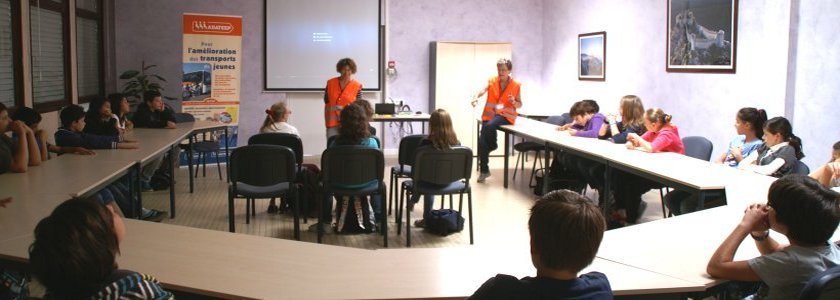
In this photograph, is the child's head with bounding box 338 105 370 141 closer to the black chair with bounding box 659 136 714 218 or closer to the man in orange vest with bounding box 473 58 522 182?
the black chair with bounding box 659 136 714 218

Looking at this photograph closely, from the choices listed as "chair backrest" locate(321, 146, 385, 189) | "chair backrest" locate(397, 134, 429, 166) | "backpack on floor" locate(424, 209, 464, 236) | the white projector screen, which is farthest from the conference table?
the white projector screen

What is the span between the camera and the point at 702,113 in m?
7.24

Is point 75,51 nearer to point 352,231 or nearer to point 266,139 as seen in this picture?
point 266,139

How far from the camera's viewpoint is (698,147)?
236 inches

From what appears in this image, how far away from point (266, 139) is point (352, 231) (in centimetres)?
108

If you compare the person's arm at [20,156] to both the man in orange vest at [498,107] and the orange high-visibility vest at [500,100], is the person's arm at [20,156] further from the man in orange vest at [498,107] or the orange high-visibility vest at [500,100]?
the orange high-visibility vest at [500,100]

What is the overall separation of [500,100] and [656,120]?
108 inches

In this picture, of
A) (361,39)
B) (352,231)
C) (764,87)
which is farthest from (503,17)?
(352,231)

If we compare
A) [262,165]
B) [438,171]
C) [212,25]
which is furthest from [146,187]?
[438,171]

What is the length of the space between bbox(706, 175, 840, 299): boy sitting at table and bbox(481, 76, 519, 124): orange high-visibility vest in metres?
5.88

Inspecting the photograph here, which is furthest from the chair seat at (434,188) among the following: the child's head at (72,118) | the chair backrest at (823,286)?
the chair backrest at (823,286)

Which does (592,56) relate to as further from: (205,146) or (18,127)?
(18,127)

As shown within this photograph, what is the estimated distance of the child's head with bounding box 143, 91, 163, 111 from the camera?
7480mm

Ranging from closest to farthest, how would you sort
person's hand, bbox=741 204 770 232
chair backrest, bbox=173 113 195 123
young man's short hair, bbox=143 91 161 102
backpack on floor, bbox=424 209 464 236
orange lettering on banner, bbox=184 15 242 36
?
person's hand, bbox=741 204 770 232
backpack on floor, bbox=424 209 464 236
young man's short hair, bbox=143 91 161 102
chair backrest, bbox=173 113 195 123
orange lettering on banner, bbox=184 15 242 36
